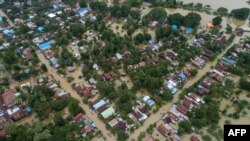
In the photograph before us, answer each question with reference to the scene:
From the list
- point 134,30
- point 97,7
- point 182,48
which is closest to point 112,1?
point 97,7

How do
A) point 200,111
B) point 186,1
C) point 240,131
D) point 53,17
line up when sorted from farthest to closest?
point 186,1 → point 53,17 → point 200,111 → point 240,131

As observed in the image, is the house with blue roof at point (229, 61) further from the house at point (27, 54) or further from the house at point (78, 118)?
the house at point (27, 54)

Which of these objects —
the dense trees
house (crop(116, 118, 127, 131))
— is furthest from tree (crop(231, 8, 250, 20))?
house (crop(116, 118, 127, 131))

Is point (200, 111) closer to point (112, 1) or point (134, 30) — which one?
point (134, 30)

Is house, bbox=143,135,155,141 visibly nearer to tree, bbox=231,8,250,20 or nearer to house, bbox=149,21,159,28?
house, bbox=149,21,159,28

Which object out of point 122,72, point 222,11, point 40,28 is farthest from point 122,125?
point 222,11
